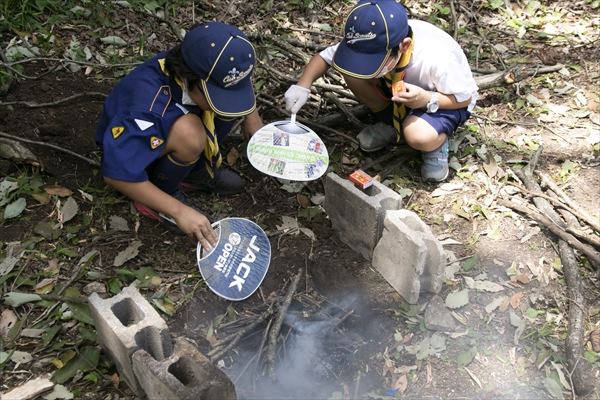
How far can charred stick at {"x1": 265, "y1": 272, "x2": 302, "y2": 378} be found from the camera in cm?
230

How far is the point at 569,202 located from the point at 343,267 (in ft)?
3.93

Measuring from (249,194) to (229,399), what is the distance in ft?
4.39

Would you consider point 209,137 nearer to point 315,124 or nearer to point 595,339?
point 315,124

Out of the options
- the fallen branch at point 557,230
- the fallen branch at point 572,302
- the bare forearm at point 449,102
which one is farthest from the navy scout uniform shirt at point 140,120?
the fallen branch at point 572,302

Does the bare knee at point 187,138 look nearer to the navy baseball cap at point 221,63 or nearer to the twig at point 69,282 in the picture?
the navy baseball cap at point 221,63

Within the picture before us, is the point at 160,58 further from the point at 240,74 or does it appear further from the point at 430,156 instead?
the point at 430,156

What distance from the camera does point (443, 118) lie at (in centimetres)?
306

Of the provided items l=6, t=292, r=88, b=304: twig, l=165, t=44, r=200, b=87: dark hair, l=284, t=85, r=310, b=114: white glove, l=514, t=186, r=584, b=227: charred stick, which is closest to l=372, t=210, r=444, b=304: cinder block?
l=284, t=85, r=310, b=114: white glove

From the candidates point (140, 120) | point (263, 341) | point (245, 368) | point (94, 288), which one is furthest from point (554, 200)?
point (94, 288)

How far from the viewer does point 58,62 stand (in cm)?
356

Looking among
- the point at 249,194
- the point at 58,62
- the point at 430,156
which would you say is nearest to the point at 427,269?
the point at 430,156

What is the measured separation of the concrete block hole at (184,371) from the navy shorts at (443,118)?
5.74 ft

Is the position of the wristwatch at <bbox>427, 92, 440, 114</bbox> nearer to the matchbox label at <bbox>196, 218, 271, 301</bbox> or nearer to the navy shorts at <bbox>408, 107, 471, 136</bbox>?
the navy shorts at <bbox>408, 107, 471, 136</bbox>

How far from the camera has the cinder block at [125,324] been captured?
6.61 ft
